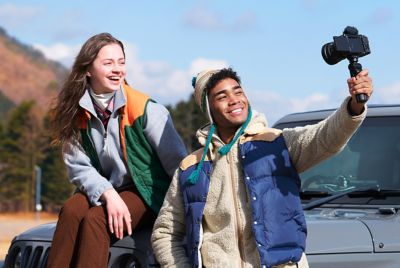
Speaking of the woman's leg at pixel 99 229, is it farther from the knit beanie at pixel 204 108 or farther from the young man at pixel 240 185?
the knit beanie at pixel 204 108

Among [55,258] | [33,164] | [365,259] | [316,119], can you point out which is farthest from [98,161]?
[33,164]

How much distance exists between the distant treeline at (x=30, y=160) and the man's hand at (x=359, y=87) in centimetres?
5836

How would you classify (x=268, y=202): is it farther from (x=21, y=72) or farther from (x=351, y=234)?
(x=21, y=72)

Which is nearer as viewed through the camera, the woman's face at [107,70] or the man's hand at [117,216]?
the man's hand at [117,216]

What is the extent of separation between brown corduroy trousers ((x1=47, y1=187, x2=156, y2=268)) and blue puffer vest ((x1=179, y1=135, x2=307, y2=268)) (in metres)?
0.42

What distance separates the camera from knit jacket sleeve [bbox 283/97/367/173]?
3.46 metres

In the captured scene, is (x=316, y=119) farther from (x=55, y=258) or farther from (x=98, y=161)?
(x=55, y=258)

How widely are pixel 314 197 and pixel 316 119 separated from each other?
0.79m

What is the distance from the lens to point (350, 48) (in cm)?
346

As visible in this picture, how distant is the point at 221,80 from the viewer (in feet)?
12.6

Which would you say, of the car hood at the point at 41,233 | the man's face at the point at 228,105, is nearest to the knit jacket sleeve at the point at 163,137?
the man's face at the point at 228,105

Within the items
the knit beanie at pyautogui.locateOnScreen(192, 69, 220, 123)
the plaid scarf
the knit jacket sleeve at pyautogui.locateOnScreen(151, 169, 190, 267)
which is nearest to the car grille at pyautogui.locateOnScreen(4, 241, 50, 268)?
the plaid scarf

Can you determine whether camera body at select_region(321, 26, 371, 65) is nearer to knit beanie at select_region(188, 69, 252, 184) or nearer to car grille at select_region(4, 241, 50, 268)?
knit beanie at select_region(188, 69, 252, 184)

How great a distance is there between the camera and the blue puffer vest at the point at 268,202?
3520 millimetres
